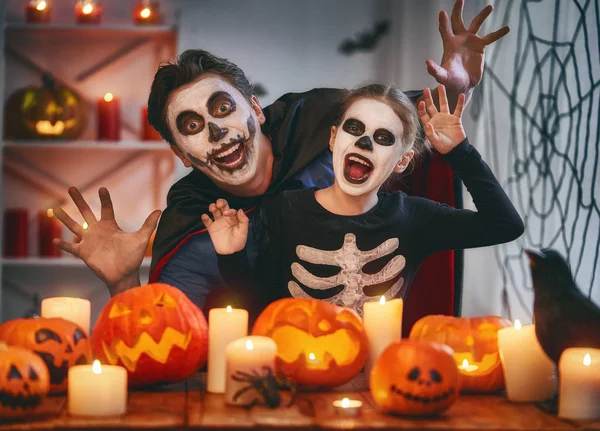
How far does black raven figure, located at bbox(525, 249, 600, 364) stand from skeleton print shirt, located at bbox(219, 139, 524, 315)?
358 mm

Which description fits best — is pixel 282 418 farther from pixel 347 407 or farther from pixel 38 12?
pixel 38 12

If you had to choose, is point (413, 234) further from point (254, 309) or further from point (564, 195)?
point (564, 195)

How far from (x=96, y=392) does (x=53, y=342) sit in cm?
19

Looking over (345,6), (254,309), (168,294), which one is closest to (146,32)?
(345,6)

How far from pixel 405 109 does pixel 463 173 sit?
0.65 feet

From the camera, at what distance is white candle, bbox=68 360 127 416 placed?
1003mm

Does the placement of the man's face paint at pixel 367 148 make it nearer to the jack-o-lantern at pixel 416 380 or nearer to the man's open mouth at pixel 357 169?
the man's open mouth at pixel 357 169

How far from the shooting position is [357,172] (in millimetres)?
1524

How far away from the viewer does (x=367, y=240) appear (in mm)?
1528

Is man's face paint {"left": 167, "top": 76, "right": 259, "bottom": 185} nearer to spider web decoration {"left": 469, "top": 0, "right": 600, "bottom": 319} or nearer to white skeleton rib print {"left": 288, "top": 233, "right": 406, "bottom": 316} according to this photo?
white skeleton rib print {"left": 288, "top": 233, "right": 406, "bottom": 316}

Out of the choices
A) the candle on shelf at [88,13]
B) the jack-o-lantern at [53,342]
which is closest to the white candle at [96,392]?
the jack-o-lantern at [53,342]

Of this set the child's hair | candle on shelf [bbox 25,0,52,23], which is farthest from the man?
candle on shelf [bbox 25,0,52,23]

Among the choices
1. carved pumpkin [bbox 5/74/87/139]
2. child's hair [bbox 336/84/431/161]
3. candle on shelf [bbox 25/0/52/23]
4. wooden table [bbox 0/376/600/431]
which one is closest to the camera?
wooden table [bbox 0/376/600/431]

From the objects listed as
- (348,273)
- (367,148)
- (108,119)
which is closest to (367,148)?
(367,148)
